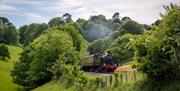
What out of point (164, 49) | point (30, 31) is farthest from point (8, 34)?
point (164, 49)

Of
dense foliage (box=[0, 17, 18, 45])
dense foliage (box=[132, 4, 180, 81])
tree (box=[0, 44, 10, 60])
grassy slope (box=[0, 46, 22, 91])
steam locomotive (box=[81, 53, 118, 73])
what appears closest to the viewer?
dense foliage (box=[132, 4, 180, 81])

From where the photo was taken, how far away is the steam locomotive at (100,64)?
56.5 metres

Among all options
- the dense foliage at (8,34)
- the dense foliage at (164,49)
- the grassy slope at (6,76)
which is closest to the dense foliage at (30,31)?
the dense foliage at (8,34)

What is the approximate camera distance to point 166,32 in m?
22.7

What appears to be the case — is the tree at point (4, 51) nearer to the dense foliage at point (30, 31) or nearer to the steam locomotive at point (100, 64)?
the dense foliage at point (30, 31)

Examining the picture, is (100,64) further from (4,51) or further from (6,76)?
(4,51)

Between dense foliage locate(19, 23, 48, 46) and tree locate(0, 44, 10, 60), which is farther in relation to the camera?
dense foliage locate(19, 23, 48, 46)

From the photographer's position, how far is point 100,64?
59.8 meters

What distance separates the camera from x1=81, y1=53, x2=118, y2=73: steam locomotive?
56.5 metres

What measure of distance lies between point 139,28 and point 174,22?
76412 millimetres

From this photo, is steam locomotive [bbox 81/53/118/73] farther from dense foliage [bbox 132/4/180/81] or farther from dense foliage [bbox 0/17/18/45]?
dense foliage [bbox 0/17/18/45]

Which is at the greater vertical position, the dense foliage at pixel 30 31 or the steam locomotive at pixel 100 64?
the dense foliage at pixel 30 31

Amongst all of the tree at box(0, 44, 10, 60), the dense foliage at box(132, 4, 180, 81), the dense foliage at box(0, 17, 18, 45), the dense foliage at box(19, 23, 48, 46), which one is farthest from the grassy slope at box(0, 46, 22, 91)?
the dense foliage at box(132, 4, 180, 81)

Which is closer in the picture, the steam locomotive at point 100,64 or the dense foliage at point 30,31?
the steam locomotive at point 100,64
